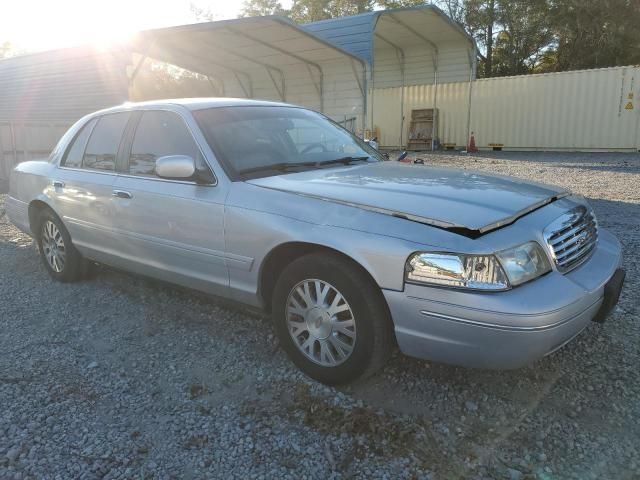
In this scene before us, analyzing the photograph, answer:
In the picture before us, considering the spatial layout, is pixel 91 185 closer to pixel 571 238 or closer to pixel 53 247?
pixel 53 247

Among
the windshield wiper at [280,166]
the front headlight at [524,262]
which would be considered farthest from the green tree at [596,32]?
the front headlight at [524,262]

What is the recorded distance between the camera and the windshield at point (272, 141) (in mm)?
3361

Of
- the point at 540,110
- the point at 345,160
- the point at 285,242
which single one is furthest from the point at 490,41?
the point at 285,242

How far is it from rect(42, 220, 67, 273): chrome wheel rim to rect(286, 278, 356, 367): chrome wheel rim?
2.79m

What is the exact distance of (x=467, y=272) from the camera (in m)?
2.31

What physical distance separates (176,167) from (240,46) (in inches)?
542

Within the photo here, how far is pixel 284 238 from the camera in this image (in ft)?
9.30

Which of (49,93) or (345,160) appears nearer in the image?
(345,160)

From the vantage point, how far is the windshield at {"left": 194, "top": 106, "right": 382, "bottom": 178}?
3.36 metres

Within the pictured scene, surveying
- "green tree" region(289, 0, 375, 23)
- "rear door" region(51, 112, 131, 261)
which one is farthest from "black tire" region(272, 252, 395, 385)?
"green tree" region(289, 0, 375, 23)

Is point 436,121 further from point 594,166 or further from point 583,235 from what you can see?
point 583,235

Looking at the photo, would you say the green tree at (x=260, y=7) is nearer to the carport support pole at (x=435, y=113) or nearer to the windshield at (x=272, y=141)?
the carport support pole at (x=435, y=113)

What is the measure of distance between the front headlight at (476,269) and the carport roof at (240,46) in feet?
38.4

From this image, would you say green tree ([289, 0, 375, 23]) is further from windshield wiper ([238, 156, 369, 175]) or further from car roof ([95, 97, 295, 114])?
windshield wiper ([238, 156, 369, 175])
